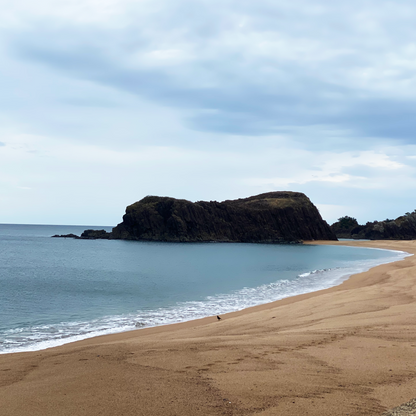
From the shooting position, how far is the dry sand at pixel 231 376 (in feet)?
14.5

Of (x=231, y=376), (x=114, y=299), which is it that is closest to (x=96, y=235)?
(x=114, y=299)

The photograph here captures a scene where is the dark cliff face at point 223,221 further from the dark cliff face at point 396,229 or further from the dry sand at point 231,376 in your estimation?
the dry sand at point 231,376

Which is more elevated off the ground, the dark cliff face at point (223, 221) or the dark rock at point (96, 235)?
the dark cliff face at point (223, 221)

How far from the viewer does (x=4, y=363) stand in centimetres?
765

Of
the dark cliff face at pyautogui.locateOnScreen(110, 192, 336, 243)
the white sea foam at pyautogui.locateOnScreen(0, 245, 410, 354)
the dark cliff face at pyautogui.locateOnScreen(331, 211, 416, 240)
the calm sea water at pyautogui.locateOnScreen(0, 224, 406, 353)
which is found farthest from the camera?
the dark cliff face at pyautogui.locateOnScreen(331, 211, 416, 240)

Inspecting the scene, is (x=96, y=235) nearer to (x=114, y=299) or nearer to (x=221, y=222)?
(x=221, y=222)

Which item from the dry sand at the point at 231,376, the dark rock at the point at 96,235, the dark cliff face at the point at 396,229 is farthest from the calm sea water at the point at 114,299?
the dark cliff face at the point at 396,229

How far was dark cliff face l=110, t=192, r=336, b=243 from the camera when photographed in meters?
114

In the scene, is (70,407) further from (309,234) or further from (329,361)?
(309,234)

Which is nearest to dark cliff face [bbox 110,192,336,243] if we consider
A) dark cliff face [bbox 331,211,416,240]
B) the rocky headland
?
the rocky headland

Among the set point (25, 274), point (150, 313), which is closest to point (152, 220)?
point (25, 274)

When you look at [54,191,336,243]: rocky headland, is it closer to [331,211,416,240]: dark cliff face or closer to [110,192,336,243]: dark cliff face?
[110,192,336,243]: dark cliff face

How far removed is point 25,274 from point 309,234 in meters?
105

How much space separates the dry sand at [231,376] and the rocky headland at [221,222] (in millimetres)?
103685
